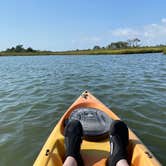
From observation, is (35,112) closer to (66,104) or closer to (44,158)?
(66,104)

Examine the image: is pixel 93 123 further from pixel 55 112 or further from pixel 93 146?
pixel 55 112

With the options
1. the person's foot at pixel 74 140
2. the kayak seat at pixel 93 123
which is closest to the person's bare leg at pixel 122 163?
the person's foot at pixel 74 140

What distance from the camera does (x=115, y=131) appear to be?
11.3 feet

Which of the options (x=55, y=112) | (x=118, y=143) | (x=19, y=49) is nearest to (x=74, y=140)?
(x=118, y=143)

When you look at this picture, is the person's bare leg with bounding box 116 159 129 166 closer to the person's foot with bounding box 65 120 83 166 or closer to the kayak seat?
the person's foot with bounding box 65 120 83 166

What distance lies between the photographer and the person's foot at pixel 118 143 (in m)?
3.19

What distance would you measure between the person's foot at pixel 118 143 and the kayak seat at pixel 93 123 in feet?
1.38

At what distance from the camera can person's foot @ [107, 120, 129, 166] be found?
10.5 feet

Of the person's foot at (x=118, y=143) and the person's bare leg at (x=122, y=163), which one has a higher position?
the person's foot at (x=118, y=143)

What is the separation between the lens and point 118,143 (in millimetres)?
3350

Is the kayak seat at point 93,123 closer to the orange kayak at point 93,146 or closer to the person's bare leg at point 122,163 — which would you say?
the orange kayak at point 93,146

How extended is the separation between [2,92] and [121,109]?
552 centimetres

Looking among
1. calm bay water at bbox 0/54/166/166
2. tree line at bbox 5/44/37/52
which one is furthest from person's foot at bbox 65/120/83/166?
tree line at bbox 5/44/37/52

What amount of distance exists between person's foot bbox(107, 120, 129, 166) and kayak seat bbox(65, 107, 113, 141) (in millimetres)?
420
